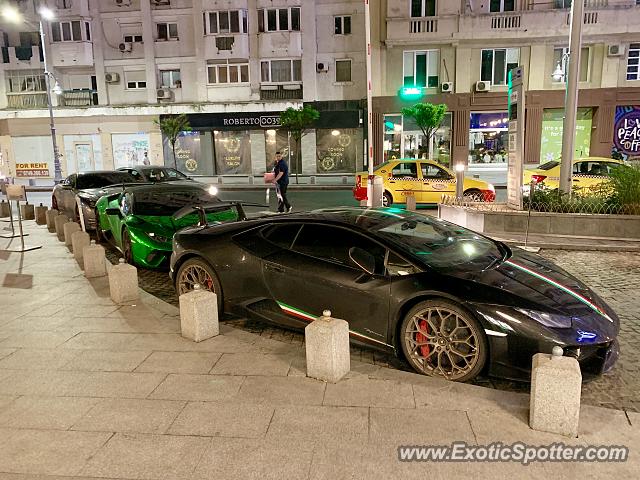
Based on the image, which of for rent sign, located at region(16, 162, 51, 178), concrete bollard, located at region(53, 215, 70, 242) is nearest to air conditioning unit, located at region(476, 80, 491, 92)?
concrete bollard, located at region(53, 215, 70, 242)

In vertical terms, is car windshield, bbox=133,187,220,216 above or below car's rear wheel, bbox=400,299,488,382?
above

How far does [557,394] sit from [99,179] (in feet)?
46.1

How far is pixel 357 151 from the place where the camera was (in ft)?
98.6

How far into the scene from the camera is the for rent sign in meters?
33.9

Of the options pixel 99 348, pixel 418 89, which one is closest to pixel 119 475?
pixel 99 348

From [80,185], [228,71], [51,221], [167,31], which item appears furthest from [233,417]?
[167,31]

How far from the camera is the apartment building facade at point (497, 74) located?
2609 cm

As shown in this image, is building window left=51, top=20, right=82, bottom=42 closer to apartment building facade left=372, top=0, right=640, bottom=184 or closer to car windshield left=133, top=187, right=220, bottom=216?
apartment building facade left=372, top=0, right=640, bottom=184

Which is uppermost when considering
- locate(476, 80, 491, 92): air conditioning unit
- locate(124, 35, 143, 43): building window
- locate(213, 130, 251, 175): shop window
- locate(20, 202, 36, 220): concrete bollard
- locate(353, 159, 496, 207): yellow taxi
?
locate(124, 35, 143, 43): building window

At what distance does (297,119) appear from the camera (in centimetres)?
2758

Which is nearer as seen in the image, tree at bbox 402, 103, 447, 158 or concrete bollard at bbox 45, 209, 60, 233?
concrete bollard at bbox 45, 209, 60, 233

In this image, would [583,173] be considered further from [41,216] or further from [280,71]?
[280,71]

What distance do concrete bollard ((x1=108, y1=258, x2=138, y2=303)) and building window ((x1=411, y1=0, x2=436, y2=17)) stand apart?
82.6 ft

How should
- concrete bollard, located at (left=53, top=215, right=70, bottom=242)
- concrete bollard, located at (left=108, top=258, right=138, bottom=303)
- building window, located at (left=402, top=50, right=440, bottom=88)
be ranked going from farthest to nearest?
building window, located at (left=402, top=50, right=440, bottom=88) → concrete bollard, located at (left=53, top=215, right=70, bottom=242) → concrete bollard, located at (left=108, top=258, right=138, bottom=303)
